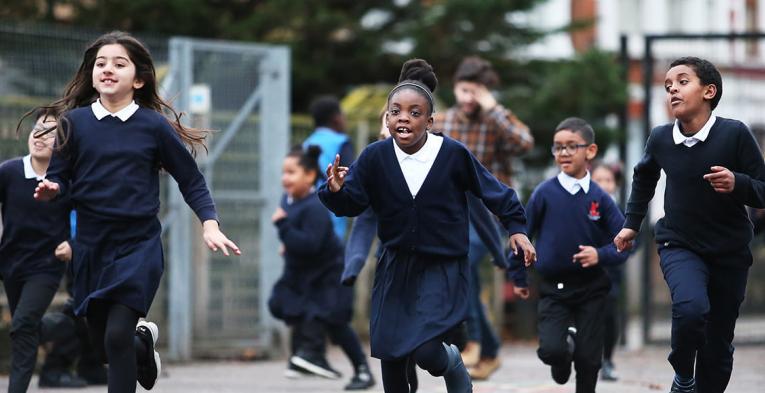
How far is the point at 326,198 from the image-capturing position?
6895 mm

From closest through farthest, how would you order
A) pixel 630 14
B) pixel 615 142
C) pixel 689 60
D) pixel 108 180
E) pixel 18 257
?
pixel 108 180
pixel 689 60
pixel 18 257
pixel 615 142
pixel 630 14

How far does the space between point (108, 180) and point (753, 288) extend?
1087 centimetres

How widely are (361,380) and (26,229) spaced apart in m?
2.69

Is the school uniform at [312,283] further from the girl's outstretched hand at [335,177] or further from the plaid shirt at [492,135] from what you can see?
the girl's outstretched hand at [335,177]

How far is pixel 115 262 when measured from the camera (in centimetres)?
671

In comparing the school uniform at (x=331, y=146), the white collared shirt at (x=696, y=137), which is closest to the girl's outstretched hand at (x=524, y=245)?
the white collared shirt at (x=696, y=137)

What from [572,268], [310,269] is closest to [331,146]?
[310,269]

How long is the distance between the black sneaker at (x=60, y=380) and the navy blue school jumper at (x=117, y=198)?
3.63 meters

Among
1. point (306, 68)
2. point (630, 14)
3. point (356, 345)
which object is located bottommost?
point (356, 345)

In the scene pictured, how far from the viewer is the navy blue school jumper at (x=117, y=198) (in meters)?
6.71

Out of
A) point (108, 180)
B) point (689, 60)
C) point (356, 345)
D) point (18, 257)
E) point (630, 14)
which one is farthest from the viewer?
point (630, 14)

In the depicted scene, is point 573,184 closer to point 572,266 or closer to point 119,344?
point 572,266

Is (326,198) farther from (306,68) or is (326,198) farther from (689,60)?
(306,68)

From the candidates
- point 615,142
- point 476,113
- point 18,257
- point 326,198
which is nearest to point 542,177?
point 615,142
